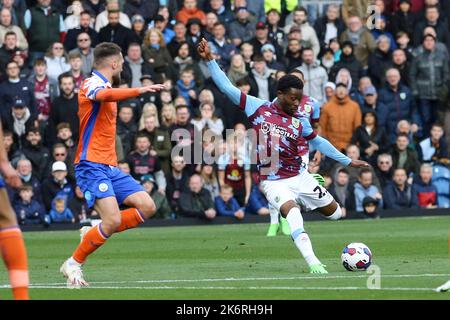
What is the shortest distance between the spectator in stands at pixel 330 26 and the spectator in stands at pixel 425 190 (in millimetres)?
4388

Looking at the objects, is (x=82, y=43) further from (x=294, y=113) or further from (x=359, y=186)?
(x=294, y=113)

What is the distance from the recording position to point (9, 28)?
26578 mm

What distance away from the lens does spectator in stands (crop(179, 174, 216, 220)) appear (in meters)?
26.1

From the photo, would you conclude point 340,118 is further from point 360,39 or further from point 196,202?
point 196,202

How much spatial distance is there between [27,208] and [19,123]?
6.42ft

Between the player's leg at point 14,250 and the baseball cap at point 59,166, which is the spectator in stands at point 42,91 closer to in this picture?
the baseball cap at point 59,166

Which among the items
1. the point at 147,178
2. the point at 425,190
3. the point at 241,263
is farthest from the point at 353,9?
the point at 241,263

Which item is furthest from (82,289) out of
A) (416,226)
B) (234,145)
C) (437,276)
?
(234,145)

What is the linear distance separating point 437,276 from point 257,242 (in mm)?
7156

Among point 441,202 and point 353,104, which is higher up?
point 353,104

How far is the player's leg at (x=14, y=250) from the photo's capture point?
10492mm

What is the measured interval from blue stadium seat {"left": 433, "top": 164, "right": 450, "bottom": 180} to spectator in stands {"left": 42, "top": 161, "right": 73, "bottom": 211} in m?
8.13

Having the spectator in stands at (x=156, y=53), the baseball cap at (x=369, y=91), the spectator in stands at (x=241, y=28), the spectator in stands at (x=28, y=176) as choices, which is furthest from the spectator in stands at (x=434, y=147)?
the spectator in stands at (x=28, y=176)
